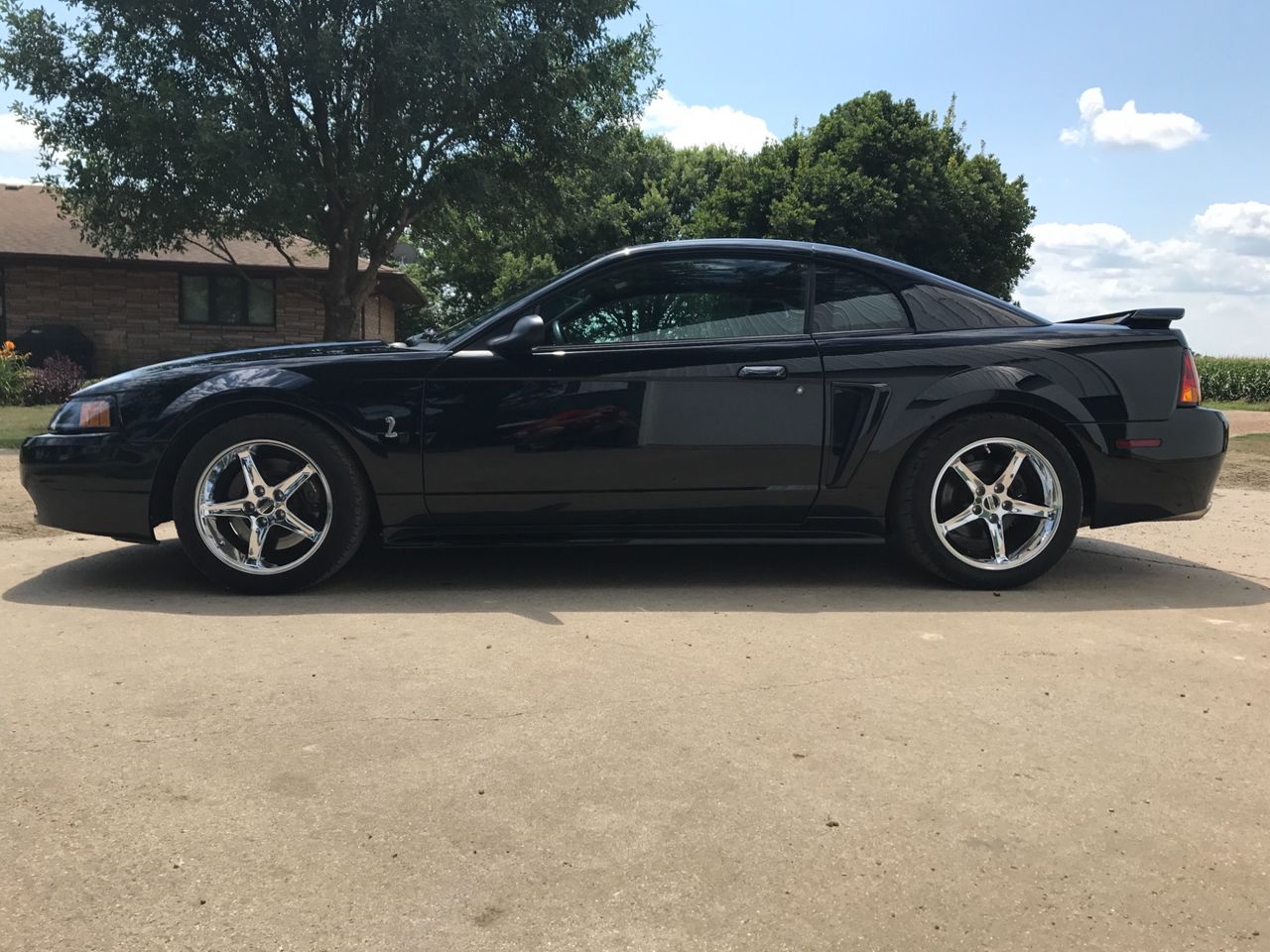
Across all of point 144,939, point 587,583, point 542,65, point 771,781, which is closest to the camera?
point 144,939

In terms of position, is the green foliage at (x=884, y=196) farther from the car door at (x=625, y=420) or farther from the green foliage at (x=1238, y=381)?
the car door at (x=625, y=420)

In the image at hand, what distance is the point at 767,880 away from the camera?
192 centimetres

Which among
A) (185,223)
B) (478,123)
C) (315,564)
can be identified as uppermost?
(478,123)

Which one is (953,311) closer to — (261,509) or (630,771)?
(630,771)

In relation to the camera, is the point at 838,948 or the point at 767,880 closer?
the point at 838,948

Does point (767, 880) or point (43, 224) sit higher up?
point (43, 224)

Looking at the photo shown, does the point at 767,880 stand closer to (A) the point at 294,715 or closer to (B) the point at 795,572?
(A) the point at 294,715

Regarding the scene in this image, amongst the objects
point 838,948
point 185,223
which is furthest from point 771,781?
point 185,223

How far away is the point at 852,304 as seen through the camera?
4441 millimetres

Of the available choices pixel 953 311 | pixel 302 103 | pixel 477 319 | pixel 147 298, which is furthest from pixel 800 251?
pixel 147 298

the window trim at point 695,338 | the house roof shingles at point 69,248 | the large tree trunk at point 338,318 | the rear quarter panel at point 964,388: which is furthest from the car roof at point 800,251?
the house roof shingles at point 69,248

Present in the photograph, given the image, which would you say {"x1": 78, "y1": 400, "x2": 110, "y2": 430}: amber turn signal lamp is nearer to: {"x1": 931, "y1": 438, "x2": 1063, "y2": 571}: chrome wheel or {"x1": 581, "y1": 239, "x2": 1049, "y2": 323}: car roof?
{"x1": 581, "y1": 239, "x2": 1049, "y2": 323}: car roof

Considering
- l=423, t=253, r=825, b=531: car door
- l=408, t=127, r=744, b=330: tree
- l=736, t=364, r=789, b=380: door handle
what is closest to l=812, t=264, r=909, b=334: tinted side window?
l=423, t=253, r=825, b=531: car door

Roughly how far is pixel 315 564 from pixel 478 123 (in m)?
11.2
